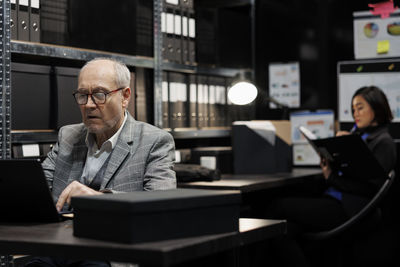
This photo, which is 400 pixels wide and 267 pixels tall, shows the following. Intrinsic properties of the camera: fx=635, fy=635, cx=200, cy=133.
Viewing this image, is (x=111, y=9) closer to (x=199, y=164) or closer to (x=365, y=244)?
(x=199, y=164)

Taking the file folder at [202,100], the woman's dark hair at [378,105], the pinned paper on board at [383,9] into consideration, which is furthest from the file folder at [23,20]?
the pinned paper on board at [383,9]

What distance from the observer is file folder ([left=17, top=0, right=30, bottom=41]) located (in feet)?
9.84

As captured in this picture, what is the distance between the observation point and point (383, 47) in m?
4.56

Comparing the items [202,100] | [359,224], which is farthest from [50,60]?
[359,224]

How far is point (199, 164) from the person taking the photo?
4105 millimetres

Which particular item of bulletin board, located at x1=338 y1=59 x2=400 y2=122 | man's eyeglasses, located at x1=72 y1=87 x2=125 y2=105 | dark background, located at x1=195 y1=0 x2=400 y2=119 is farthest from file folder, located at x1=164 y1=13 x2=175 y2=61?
man's eyeglasses, located at x1=72 y1=87 x2=125 y2=105

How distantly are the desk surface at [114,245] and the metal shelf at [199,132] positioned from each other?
7.43ft

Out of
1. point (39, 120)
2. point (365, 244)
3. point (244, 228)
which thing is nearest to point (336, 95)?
point (365, 244)

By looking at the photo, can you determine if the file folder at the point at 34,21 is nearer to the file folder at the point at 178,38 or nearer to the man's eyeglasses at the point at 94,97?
the man's eyeglasses at the point at 94,97

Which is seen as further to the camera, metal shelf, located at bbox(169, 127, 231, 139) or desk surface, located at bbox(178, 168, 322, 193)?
metal shelf, located at bbox(169, 127, 231, 139)

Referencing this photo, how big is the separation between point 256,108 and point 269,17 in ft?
2.38

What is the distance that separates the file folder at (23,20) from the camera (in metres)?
3.00

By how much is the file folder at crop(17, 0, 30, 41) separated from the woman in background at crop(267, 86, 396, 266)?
5.95 ft

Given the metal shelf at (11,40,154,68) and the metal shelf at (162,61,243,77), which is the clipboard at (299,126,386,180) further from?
the metal shelf at (11,40,154,68)
